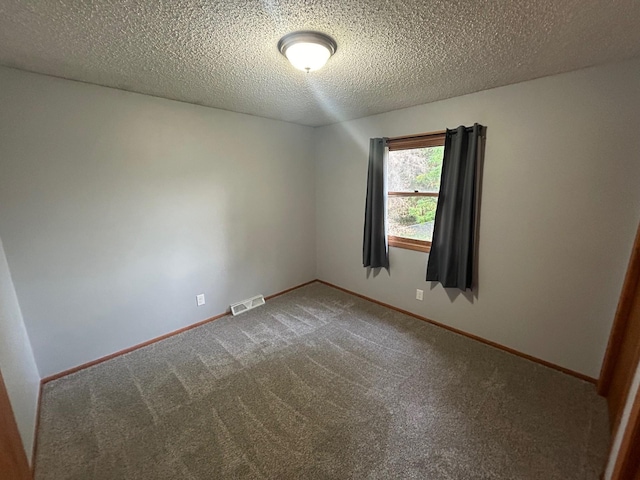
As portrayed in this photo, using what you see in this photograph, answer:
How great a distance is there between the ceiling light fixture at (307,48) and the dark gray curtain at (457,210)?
1465 mm

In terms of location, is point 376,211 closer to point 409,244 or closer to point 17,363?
point 409,244

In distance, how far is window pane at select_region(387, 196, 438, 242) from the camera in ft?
9.46

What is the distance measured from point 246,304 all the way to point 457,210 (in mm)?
2580

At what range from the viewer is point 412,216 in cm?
305

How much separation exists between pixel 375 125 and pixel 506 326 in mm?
2459

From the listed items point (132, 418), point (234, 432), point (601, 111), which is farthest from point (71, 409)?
point (601, 111)

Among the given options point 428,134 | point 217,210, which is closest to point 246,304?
point 217,210

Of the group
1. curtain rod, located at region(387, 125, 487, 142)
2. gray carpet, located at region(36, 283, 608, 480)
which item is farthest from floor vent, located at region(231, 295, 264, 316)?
curtain rod, located at region(387, 125, 487, 142)

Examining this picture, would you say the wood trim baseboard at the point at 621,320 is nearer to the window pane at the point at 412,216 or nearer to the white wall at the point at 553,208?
the white wall at the point at 553,208

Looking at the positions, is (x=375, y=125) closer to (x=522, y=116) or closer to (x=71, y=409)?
(x=522, y=116)

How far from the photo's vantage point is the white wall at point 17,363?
1418 mm

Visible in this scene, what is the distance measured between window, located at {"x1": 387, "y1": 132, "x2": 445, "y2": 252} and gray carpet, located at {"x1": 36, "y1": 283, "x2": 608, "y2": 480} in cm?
112

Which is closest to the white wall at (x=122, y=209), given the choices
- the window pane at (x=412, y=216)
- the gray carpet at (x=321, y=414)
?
the gray carpet at (x=321, y=414)

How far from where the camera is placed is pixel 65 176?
201 cm
